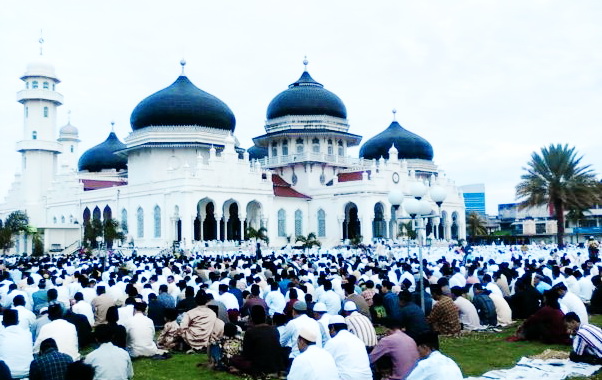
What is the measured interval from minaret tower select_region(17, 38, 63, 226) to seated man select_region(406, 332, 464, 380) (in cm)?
4910

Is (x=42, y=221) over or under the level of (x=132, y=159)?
under

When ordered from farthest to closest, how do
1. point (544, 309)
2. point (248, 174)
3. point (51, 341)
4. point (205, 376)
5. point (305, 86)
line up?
point (305, 86) < point (248, 174) < point (544, 309) < point (205, 376) < point (51, 341)

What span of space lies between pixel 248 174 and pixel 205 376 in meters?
33.5

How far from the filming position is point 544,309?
11000mm

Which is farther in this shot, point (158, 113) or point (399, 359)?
point (158, 113)

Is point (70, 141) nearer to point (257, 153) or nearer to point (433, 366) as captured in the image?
point (257, 153)

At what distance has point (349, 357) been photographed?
7.21 metres

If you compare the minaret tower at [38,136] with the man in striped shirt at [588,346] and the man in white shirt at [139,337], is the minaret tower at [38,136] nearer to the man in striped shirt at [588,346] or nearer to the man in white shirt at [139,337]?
the man in white shirt at [139,337]

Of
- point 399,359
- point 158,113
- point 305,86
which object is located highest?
point 305,86

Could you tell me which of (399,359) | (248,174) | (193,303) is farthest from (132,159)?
(399,359)

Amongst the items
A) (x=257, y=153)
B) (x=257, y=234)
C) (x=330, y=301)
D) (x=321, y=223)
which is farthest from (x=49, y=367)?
(x=257, y=153)

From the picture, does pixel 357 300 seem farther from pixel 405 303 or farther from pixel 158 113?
pixel 158 113

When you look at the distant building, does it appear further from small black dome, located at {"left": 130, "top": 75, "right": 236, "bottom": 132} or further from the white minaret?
small black dome, located at {"left": 130, "top": 75, "right": 236, "bottom": 132}

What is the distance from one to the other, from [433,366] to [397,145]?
169 ft
